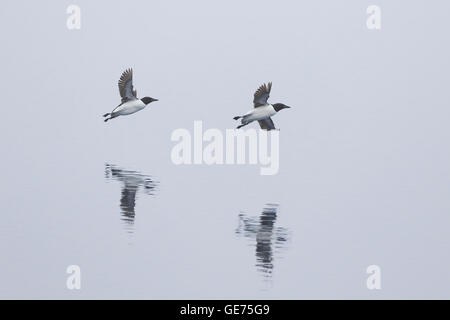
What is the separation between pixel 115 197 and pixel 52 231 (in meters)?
4.86

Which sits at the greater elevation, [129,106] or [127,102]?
[127,102]

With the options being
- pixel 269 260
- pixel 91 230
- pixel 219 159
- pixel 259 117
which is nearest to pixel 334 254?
pixel 269 260

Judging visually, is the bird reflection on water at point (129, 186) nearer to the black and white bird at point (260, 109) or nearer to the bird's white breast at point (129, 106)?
the bird's white breast at point (129, 106)

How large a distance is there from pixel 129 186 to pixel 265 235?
9049 mm

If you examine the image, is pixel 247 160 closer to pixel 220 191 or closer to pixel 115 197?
pixel 220 191

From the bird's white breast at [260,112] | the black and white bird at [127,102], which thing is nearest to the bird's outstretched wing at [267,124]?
the bird's white breast at [260,112]

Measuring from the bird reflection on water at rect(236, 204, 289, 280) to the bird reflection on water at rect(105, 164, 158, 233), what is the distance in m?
3.71

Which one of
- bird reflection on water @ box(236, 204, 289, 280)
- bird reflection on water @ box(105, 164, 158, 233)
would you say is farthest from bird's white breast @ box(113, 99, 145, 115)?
bird reflection on water @ box(236, 204, 289, 280)

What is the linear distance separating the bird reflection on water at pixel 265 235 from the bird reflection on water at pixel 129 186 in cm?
371

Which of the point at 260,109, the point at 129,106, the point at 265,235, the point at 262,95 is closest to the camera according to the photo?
the point at 265,235

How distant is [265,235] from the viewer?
115 ft

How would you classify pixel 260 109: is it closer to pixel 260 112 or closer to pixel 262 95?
pixel 260 112

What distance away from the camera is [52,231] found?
35688mm

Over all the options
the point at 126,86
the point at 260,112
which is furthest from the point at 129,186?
the point at 260,112
